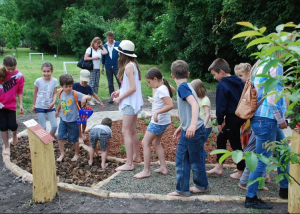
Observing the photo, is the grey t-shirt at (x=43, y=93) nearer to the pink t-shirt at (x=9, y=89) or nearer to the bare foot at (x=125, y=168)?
the pink t-shirt at (x=9, y=89)

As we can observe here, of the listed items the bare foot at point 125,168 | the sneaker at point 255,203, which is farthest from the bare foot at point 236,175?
the bare foot at point 125,168

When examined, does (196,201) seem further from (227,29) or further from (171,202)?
(227,29)

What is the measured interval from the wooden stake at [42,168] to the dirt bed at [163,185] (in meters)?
0.75

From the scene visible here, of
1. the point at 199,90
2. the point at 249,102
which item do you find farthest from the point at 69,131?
the point at 249,102

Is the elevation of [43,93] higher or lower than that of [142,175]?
higher

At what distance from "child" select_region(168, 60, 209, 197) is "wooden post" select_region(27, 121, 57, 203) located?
1.45 meters

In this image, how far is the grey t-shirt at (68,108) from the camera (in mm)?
5867

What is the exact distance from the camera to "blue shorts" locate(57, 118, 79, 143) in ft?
19.2

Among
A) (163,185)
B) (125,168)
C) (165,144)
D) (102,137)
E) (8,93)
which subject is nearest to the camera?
(163,185)

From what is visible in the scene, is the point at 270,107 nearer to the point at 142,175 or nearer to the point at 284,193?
the point at 284,193

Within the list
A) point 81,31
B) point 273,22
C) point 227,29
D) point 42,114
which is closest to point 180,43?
point 227,29

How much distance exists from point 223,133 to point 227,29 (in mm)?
8706

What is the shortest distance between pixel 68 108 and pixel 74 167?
96cm

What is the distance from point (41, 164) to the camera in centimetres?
413
